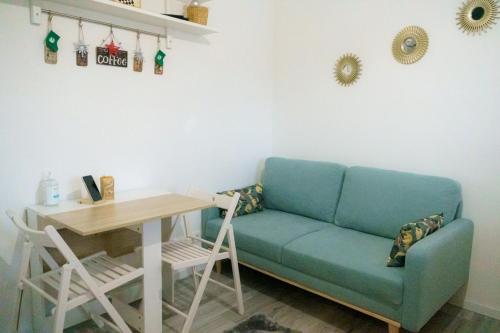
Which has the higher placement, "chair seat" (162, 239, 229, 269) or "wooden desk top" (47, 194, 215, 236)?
"wooden desk top" (47, 194, 215, 236)

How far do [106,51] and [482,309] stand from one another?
9.36 ft

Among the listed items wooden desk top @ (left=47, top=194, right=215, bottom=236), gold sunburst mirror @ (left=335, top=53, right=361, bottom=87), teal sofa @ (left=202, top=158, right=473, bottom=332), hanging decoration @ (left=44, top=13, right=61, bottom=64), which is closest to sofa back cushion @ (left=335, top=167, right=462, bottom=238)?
teal sofa @ (left=202, top=158, right=473, bottom=332)

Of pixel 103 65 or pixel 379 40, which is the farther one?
pixel 379 40

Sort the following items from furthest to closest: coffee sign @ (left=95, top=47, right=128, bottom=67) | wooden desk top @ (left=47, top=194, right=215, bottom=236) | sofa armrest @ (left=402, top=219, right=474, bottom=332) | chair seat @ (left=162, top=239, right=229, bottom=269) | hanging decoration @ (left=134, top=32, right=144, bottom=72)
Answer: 1. hanging decoration @ (left=134, top=32, right=144, bottom=72)
2. coffee sign @ (left=95, top=47, right=128, bottom=67)
3. chair seat @ (left=162, top=239, right=229, bottom=269)
4. sofa armrest @ (left=402, top=219, right=474, bottom=332)
5. wooden desk top @ (left=47, top=194, right=215, bottom=236)

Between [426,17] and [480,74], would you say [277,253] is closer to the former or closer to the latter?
[480,74]

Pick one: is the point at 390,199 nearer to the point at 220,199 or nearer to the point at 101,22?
the point at 220,199

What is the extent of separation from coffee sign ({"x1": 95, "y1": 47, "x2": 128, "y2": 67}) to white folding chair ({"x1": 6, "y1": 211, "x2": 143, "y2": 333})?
1007mm

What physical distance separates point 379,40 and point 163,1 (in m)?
1.56

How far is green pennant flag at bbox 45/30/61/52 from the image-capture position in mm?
1986

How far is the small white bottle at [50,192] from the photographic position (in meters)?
2.01

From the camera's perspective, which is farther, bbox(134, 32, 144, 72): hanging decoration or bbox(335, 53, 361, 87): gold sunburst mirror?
bbox(335, 53, 361, 87): gold sunburst mirror

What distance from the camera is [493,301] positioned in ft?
7.61

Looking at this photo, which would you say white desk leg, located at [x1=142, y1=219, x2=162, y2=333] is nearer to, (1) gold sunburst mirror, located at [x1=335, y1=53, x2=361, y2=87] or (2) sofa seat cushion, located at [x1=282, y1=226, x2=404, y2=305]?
(2) sofa seat cushion, located at [x1=282, y1=226, x2=404, y2=305]

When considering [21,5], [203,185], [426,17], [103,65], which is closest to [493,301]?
[426,17]
